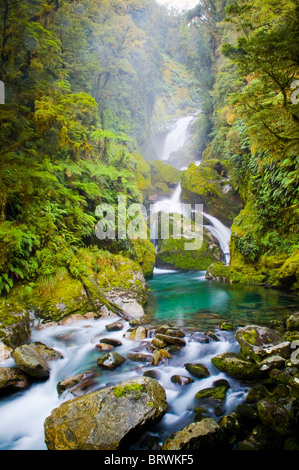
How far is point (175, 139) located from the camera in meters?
32.6

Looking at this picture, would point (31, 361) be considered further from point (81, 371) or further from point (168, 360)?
point (168, 360)

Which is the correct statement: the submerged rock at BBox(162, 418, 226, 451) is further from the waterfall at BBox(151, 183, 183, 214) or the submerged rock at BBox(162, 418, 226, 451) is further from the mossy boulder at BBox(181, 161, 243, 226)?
the waterfall at BBox(151, 183, 183, 214)

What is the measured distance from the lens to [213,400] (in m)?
3.63

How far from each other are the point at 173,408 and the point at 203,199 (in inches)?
580

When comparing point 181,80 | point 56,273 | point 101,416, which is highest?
point 181,80

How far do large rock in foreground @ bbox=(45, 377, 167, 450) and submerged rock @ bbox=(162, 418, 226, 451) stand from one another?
16.9 inches

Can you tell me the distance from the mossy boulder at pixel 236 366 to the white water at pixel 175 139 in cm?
2873

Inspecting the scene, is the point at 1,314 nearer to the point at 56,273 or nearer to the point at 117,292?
the point at 56,273

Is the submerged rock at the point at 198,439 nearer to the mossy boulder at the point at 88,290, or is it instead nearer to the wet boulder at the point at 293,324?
the wet boulder at the point at 293,324

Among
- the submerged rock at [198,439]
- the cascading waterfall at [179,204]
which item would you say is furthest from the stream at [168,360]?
the cascading waterfall at [179,204]

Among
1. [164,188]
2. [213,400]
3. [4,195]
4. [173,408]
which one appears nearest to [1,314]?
[4,195]

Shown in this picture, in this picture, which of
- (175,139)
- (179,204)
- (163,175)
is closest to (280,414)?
(179,204)

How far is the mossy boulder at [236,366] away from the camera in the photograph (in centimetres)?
395

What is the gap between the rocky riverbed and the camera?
2.79m
